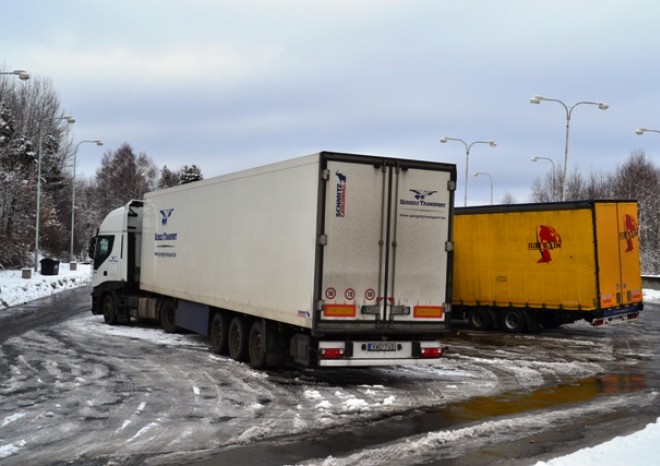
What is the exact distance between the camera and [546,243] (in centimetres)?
1864

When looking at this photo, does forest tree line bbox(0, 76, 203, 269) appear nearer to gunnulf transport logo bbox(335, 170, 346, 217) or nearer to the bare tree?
the bare tree

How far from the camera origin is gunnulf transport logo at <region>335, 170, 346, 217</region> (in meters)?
9.98

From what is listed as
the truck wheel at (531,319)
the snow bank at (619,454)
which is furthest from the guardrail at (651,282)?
the snow bank at (619,454)

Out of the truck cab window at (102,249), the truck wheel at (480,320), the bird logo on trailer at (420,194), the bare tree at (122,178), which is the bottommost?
the truck wheel at (480,320)

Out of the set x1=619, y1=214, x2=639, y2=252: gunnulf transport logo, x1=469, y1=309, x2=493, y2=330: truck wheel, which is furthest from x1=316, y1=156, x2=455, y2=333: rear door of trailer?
x1=469, y1=309, x2=493, y2=330: truck wheel

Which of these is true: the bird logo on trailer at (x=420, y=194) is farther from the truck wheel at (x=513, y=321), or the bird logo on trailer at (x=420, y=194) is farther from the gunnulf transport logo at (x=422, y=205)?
the truck wheel at (x=513, y=321)

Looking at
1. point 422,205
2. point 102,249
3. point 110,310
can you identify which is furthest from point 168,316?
point 422,205

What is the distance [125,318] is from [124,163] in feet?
285

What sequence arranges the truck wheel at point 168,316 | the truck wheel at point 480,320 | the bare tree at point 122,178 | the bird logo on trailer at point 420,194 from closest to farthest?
the bird logo on trailer at point 420,194
the truck wheel at point 168,316
the truck wheel at point 480,320
the bare tree at point 122,178

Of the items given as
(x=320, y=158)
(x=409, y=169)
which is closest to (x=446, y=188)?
(x=409, y=169)

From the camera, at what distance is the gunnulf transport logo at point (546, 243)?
18422 mm

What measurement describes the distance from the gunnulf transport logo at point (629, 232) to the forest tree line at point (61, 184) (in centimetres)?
3110

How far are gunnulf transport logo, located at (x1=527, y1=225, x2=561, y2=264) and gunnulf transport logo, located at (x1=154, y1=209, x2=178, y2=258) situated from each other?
9.76 metres

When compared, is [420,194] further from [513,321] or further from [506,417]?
[513,321]
